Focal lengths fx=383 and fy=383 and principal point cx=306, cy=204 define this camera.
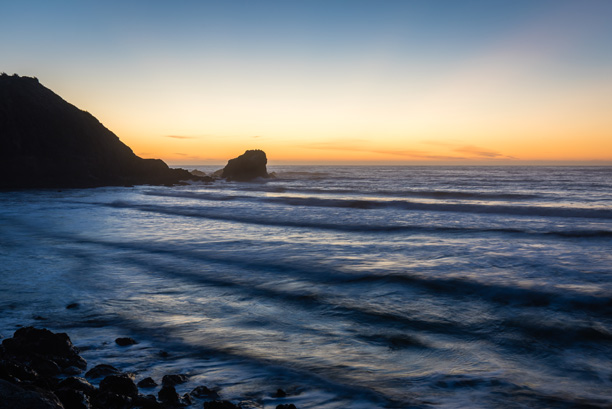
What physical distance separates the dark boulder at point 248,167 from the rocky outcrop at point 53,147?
15.1 meters

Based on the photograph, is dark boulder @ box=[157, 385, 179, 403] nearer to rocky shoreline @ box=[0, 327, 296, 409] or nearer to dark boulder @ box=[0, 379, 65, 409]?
rocky shoreline @ box=[0, 327, 296, 409]

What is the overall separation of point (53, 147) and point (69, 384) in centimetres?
5040

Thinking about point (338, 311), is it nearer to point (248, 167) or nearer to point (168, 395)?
point (168, 395)

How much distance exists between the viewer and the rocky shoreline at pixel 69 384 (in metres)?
2.67

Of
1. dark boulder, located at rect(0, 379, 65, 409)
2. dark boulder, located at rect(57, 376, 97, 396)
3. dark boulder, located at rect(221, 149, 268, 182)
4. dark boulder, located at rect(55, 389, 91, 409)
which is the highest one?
dark boulder, located at rect(221, 149, 268, 182)

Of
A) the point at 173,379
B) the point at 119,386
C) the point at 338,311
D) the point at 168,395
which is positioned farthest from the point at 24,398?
the point at 338,311

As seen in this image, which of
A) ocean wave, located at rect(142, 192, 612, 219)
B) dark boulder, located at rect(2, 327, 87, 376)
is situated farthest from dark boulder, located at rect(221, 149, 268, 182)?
dark boulder, located at rect(2, 327, 87, 376)

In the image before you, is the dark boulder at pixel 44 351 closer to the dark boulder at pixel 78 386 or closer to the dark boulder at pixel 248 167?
the dark boulder at pixel 78 386

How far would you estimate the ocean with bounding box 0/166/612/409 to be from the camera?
3.91 meters

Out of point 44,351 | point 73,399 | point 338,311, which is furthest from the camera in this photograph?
point 338,311

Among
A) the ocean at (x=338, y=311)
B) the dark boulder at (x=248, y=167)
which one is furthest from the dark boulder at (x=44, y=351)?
the dark boulder at (x=248, y=167)

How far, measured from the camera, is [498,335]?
209 inches

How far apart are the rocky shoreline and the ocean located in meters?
0.18

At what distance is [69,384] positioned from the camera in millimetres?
3311
